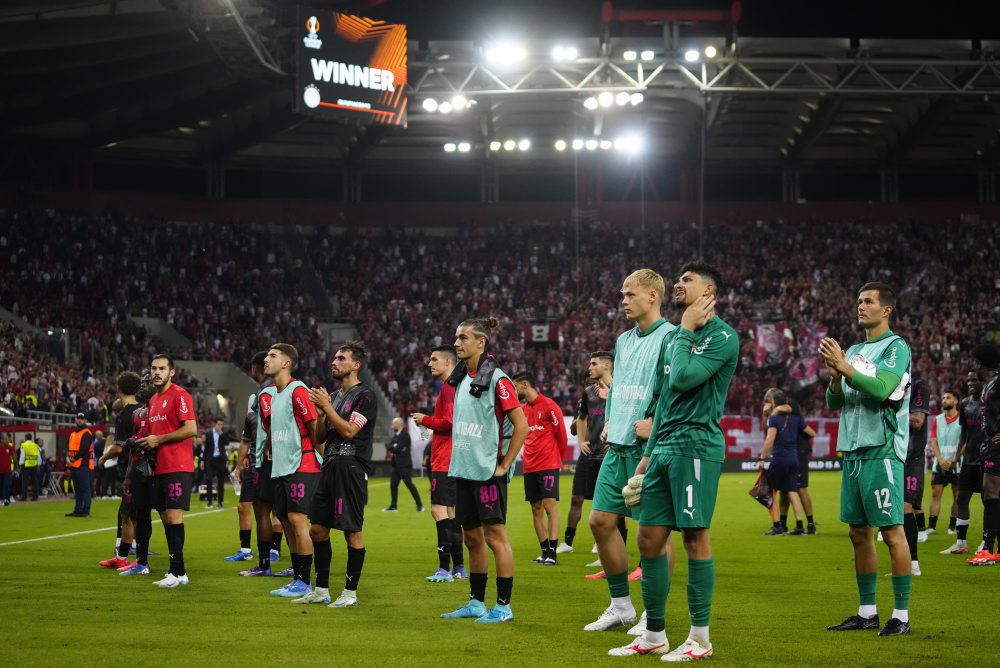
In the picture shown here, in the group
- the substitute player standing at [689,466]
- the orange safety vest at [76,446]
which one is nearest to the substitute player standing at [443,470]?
the substitute player standing at [689,466]

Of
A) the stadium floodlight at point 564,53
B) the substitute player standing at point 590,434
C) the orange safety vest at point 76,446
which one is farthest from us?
the stadium floodlight at point 564,53

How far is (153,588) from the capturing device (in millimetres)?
10562

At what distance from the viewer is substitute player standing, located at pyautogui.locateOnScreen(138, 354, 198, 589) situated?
418 inches

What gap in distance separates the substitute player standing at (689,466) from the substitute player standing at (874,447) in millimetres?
1099

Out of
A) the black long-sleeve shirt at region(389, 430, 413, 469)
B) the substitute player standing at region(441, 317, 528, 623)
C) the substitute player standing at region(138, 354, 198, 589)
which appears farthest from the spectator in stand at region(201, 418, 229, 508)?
the substitute player standing at region(441, 317, 528, 623)

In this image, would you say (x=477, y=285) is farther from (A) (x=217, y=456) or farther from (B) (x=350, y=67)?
(A) (x=217, y=456)

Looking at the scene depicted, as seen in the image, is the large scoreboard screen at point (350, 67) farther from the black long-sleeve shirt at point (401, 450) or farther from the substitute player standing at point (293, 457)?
the substitute player standing at point (293, 457)

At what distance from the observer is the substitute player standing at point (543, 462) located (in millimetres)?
13039

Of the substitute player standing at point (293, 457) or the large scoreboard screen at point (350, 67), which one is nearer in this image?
the substitute player standing at point (293, 457)

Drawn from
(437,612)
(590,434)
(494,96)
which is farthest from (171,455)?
(494,96)

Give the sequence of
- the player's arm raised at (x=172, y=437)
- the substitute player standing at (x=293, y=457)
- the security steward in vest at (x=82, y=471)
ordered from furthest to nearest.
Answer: the security steward in vest at (x=82, y=471) < the player's arm raised at (x=172, y=437) < the substitute player standing at (x=293, y=457)

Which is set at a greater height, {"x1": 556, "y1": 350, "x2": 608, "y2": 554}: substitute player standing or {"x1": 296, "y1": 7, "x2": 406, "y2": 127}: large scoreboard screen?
{"x1": 296, "y1": 7, "x2": 406, "y2": 127}: large scoreboard screen

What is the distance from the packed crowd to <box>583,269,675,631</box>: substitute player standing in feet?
101

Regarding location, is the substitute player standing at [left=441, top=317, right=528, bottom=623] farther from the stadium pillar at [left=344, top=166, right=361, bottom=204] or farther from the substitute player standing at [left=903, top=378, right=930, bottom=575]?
the stadium pillar at [left=344, top=166, right=361, bottom=204]
